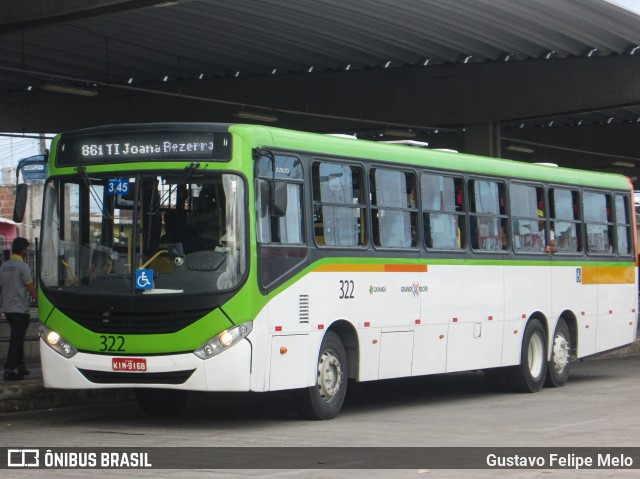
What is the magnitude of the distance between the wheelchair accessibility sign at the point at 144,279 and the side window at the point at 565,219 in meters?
8.68

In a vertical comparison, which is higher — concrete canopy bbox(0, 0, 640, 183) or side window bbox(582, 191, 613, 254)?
concrete canopy bbox(0, 0, 640, 183)

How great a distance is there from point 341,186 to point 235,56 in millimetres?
16695

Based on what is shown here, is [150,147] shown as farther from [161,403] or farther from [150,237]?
[161,403]

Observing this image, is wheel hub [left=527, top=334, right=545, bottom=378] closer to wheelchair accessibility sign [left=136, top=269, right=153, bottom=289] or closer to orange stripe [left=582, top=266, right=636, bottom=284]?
orange stripe [left=582, top=266, right=636, bottom=284]

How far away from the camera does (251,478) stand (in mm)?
10250

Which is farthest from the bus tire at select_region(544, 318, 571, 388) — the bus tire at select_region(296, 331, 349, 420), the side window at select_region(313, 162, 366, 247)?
the bus tire at select_region(296, 331, 349, 420)

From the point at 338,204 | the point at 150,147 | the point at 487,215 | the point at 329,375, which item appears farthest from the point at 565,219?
the point at 150,147

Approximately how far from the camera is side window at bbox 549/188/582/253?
20.9 metres

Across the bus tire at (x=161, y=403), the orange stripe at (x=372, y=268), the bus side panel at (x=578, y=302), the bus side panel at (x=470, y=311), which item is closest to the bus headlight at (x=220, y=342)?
the orange stripe at (x=372, y=268)

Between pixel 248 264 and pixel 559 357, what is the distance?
8.35 metres

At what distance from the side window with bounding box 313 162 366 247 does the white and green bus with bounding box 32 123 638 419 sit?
0.02 metres

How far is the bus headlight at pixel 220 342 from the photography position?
13.7 meters

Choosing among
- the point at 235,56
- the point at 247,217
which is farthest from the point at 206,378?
the point at 235,56

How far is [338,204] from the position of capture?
15.6 metres
